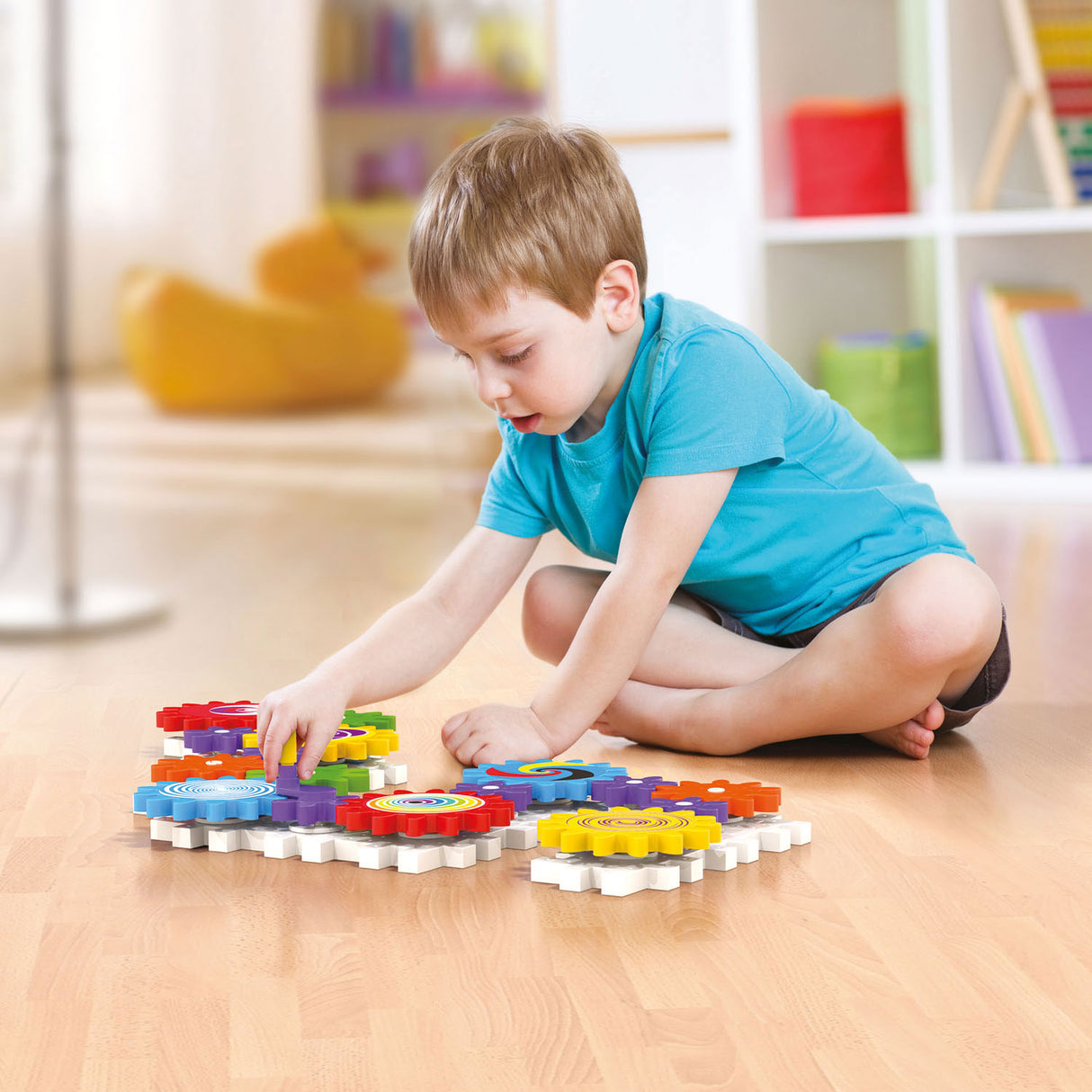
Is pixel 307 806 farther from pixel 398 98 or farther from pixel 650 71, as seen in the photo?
pixel 398 98

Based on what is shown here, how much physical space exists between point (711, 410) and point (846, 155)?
6.06ft

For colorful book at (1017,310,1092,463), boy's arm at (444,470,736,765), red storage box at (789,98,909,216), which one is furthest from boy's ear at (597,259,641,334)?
red storage box at (789,98,909,216)

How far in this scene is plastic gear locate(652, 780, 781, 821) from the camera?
876mm

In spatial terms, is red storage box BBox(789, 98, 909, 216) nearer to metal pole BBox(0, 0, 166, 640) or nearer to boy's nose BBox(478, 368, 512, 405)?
metal pole BBox(0, 0, 166, 640)

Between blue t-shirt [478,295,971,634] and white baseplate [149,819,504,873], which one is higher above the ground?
blue t-shirt [478,295,971,634]

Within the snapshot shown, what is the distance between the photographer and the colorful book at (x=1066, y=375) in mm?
2527

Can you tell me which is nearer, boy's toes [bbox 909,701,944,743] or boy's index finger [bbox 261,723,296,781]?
boy's index finger [bbox 261,723,296,781]

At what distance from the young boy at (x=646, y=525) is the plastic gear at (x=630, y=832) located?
0.51 feet

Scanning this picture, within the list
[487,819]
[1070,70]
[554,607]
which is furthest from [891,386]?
[487,819]

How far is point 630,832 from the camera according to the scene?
2.61ft

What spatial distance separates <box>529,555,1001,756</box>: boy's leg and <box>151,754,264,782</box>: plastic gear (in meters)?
0.28

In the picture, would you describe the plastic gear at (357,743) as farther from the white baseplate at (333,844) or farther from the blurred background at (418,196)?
the blurred background at (418,196)

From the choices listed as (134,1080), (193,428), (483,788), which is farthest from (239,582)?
(134,1080)

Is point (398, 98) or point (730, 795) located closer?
point (730, 795)
